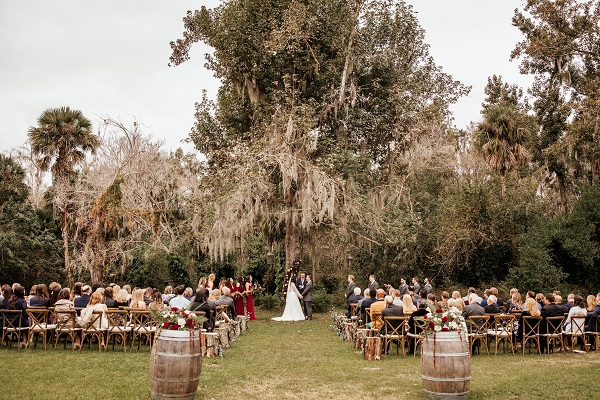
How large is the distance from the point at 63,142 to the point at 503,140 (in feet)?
55.3

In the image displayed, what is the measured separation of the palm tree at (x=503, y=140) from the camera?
2144cm

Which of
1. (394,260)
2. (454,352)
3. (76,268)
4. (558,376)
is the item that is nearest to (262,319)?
(394,260)

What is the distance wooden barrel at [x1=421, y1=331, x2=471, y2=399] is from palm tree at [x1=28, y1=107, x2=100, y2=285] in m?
18.0

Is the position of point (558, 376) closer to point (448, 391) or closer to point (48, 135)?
point (448, 391)

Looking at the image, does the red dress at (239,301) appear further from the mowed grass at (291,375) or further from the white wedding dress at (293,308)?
the mowed grass at (291,375)

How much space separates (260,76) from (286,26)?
6.78 ft

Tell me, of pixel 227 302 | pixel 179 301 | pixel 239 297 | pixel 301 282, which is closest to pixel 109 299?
pixel 179 301

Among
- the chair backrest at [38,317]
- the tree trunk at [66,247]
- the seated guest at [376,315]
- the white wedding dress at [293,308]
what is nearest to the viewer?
the chair backrest at [38,317]

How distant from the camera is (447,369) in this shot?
6.36 meters

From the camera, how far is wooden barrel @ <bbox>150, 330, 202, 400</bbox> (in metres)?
6.09

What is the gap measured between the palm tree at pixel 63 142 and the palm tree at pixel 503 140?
15.3m

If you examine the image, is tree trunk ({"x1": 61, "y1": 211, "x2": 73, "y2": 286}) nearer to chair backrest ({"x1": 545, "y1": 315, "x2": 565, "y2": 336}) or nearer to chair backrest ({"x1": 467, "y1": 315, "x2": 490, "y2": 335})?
chair backrest ({"x1": 467, "y1": 315, "x2": 490, "y2": 335})

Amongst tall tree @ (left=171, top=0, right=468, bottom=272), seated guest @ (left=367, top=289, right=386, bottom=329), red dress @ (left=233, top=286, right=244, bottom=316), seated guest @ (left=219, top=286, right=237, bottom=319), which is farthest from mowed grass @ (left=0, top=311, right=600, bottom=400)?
tall tree @ (left=171, top=0, right=468, bottom=272)

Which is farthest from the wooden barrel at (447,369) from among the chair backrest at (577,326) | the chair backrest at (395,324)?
the chair backrest at (577,326)
